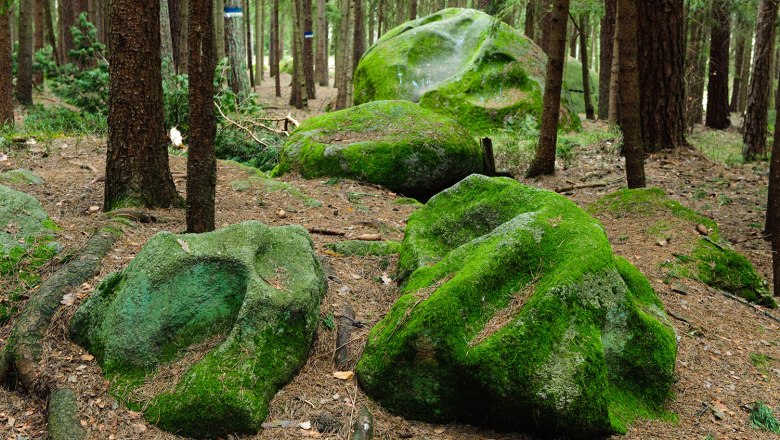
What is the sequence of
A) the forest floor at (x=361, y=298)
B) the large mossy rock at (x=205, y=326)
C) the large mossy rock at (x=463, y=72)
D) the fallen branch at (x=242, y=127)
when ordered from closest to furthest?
the large mossy rock at (x=205, y=326) → the forest floor at (x=361, y=298) → the fallen branch at (x=242, y=127) → the large mossy rock at (x=463, y=72)

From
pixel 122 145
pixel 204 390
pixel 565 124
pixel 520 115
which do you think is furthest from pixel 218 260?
pixel 565 124

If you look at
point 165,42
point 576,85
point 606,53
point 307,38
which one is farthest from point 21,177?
point 576,85

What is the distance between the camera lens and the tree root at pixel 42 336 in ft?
11.3

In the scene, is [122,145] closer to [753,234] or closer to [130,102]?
[130,102]

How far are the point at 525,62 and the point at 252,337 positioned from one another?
11.5m

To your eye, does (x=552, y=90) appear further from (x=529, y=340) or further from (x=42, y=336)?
(x=42, y=336)

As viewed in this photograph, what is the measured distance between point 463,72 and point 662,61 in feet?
14.8

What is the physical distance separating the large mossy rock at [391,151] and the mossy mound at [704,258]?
2625 millimetres

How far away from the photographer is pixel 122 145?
18.5 ft

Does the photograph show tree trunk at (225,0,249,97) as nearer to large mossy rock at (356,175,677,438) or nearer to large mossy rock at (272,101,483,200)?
large mossy rock at (272,101,483,200)

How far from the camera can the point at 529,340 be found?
3.61 meters

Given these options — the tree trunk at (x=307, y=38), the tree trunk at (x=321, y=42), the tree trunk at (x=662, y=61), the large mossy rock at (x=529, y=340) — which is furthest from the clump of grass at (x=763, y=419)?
the tree trunk at (x=321, y=42)

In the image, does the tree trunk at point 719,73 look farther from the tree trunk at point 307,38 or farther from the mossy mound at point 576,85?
the tree trunk at point 307,38

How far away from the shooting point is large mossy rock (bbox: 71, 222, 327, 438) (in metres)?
3.62
